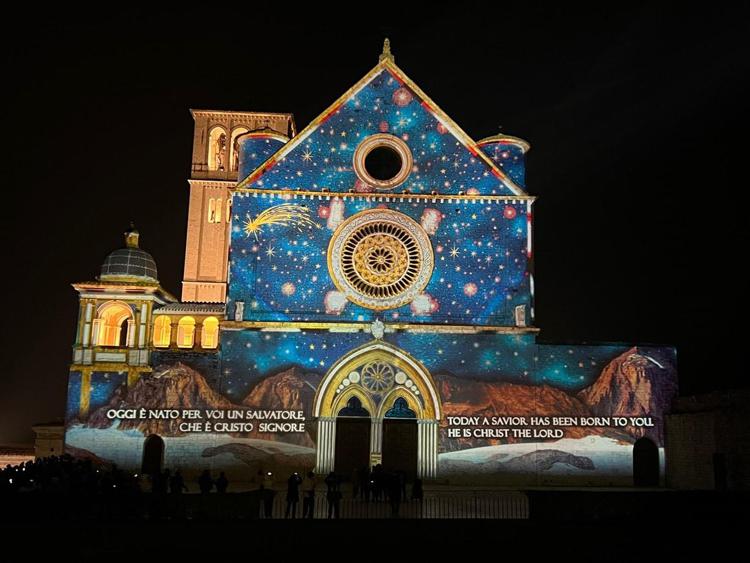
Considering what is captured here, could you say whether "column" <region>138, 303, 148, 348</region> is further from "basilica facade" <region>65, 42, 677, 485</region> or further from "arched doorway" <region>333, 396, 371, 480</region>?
"arched doorway" <region>333, 396, 371, 480</region>

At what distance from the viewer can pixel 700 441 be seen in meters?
30.6

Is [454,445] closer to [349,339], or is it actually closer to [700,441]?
[349,339]

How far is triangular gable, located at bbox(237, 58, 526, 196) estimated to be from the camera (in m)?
34.2

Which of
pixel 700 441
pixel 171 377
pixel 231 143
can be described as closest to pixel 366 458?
pixel 171 377

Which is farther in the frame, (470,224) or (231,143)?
(231,143)

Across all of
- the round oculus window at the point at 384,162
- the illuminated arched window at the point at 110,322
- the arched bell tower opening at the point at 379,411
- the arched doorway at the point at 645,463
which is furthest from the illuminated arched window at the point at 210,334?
the arched doorway at the point at 645,463

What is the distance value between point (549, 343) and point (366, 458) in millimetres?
8711

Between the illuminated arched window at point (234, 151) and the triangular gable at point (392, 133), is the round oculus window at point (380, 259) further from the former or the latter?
the illuminated arched window at point (234, 151)

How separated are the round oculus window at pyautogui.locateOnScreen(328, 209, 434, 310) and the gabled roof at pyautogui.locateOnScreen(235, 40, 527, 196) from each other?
398 centimetres

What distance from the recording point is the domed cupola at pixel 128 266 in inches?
1345

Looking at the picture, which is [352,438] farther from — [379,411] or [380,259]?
[380,259]

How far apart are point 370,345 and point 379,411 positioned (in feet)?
8.64

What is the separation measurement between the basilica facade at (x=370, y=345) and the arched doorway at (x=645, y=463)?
0.06 metres

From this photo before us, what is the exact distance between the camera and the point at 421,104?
35.0 m
